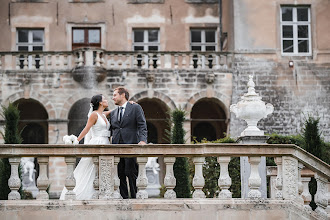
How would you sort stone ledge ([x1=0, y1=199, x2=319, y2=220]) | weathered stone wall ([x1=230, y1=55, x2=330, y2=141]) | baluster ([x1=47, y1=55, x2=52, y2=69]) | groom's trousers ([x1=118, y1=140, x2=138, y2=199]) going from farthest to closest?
baluster ([x1=47, y1=55, x2=52, y2=69]) < weathered stone wall ([x1=230, y1=55, x2=330, y2=141]) < groom's trousers ([x1=118, y1=140, x2=138, y2=199]) < stone ledge ([x1=0, y1=199, x2=319, y2=220])

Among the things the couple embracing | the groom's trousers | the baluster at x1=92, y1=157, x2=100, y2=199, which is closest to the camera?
the baluster at x1=92, y1=157, x2=100, y2=199

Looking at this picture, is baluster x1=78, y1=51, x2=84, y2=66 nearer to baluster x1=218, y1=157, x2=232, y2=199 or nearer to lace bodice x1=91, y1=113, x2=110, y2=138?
lace bodice x1=91, y1=113, x2=110, y2=138

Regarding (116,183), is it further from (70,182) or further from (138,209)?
(70,182)

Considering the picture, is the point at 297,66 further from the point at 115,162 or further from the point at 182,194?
the point at 115,162

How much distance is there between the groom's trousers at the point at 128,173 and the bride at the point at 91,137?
48 centimetres

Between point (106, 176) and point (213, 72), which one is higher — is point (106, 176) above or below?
below

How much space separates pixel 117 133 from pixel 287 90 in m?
13.7

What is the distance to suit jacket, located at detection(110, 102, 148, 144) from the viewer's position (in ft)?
30.7

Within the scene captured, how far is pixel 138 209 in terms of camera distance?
837 cm

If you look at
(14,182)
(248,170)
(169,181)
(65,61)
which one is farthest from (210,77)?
(14,182)

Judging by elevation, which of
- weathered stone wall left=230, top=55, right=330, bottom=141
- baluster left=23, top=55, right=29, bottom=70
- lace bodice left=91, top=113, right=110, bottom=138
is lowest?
lace bodice left=91, top=113, right=110, bottom=138

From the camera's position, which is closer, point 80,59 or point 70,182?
point 70,182

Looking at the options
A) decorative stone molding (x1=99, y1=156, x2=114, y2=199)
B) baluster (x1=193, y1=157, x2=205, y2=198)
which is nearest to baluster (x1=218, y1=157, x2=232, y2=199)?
baluster (x1=193, y1=157, x2=205, y2=198)

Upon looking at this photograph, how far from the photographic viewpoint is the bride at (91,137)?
8.73m
